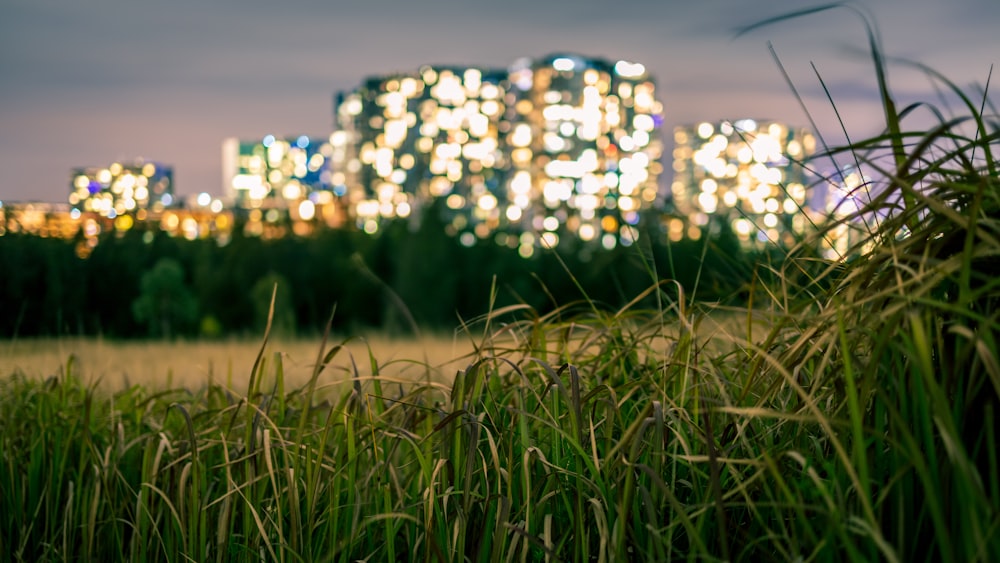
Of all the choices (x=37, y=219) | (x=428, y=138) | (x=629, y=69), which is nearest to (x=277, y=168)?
(x=428, y=138)

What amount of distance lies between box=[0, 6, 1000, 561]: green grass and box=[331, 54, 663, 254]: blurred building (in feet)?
442

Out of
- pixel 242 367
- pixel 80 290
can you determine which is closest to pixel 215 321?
pixel 80 290

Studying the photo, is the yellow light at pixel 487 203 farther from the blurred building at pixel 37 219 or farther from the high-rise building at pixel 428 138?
the blurred building at pixel 37 219

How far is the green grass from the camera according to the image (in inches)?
49.0

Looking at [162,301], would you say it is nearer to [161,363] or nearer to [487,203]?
[161,363]

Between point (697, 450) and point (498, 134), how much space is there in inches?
5985

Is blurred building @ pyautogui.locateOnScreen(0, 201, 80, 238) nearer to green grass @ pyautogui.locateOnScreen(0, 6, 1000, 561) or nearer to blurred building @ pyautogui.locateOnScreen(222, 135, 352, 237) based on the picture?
green grass @ pyautogui.locateOnScreen(0, 6, 1000, 561)

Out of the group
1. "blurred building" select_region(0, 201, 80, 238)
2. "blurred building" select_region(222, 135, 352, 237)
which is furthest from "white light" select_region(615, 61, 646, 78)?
"blurred building" select_region(0, 201, 80, 238)

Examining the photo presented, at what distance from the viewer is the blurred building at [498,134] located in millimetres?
143250

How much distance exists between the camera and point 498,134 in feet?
498

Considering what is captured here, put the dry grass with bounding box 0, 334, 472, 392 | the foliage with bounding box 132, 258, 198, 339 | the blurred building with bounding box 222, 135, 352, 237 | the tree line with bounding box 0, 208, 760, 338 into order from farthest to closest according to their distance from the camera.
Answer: the blurred building with bounding box 222, 135, 352, 237 < the tree line with bounding box 0, 208, 760, 338 < the foliage with bounding box 132, 258, 198, 339 < the dry grass with bounding box 0, 334, 472, 392

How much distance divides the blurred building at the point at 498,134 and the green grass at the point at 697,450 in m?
135

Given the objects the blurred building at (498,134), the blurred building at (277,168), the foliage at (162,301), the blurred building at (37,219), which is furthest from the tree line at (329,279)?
the blurred building at (277,168)

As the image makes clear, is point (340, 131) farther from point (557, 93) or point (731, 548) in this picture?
point (731, 548)
